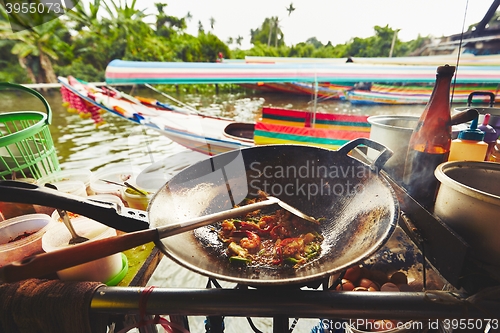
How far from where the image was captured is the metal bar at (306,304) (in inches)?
29.6

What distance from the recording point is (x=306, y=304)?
30.2 inches

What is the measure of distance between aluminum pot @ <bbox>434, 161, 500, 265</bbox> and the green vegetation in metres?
24.0

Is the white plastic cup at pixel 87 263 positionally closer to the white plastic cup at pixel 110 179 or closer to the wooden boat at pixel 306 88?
the white plastic cup at pixel 110 179

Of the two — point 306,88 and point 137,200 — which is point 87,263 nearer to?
point 137,200

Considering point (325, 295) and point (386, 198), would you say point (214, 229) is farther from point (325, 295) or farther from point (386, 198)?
point (386, 198)

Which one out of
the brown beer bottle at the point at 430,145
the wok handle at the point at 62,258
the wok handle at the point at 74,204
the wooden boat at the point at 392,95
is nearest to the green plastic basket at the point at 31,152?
the wok handle at the point at 74,204

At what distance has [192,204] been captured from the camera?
1.23 meters

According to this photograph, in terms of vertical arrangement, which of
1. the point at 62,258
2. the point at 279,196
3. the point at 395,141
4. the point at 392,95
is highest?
the point at 392,95

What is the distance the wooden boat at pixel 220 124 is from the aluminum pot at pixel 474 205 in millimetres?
2017

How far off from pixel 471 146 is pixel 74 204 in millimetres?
1752

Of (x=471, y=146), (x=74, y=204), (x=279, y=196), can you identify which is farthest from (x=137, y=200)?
(x=471, y=146)

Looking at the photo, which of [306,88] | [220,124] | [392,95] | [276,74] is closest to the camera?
[276,74]

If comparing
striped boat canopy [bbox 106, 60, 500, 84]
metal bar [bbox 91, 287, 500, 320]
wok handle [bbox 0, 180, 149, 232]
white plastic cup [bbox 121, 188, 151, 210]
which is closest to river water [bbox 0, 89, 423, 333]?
striped boat canopy [bbox 106, 60, 500, 84]

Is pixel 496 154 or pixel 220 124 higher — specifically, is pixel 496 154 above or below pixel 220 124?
above
